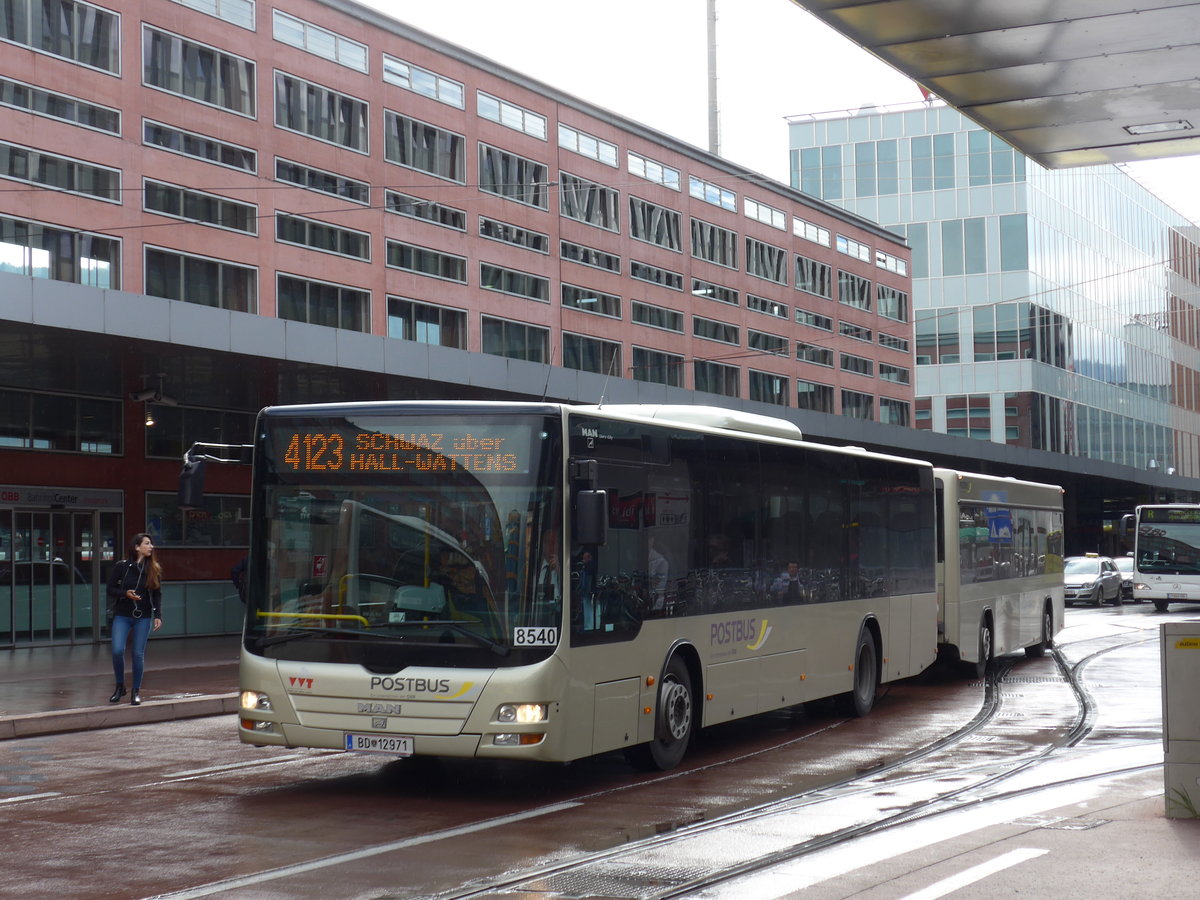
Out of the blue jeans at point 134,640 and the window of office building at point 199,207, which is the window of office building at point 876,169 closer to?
the window of office building at point 199,207

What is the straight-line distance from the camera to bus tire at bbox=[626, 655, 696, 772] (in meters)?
11.5

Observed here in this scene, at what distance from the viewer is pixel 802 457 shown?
14516mm

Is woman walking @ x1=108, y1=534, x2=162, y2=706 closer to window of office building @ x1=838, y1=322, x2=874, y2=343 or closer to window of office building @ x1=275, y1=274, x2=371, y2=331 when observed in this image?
window of office building @ x1=275, y1=274, x2=371, y2=331

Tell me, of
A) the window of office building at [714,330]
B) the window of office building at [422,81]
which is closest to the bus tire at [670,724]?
the window of office building at [422,81]

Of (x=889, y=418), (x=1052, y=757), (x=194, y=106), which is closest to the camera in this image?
(x=1052, y=757)

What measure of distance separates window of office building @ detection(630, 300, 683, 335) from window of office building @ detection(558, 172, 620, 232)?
111 inches

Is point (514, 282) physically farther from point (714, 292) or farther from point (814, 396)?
point (814, 396)

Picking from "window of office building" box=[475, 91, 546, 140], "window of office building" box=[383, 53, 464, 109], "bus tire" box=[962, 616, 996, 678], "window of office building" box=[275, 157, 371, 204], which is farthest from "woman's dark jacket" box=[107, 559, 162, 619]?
"window of office building" box=[475, 91, 546, 140]

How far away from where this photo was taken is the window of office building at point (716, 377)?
52.7m

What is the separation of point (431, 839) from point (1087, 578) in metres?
41.9

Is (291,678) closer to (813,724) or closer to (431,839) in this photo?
(431,839)

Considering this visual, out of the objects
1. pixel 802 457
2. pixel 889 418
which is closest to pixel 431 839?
pixel 802 457

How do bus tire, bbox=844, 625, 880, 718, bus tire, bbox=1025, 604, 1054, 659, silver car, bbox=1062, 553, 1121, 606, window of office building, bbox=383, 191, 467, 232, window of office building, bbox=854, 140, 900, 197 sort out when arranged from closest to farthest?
bus tire, bbox=844, 625, 880, 718
bus tire, bbox=1025, 604, 1054, 659
window of office building, bbox=383, 191, 467, 232
silver car, bbox=1062, 553, 1121, 606
window of office building, bbox=854, 140, 900, 197

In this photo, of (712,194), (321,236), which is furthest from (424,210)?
(712,194)
